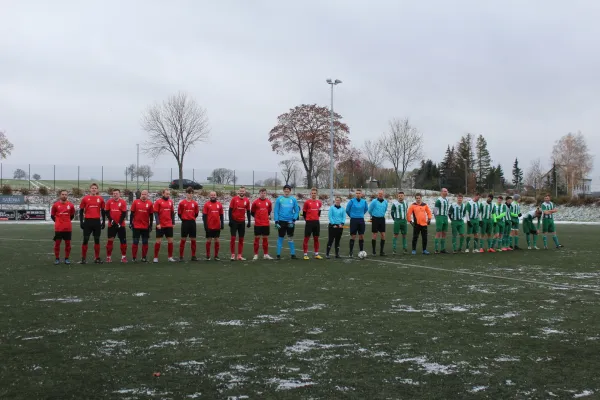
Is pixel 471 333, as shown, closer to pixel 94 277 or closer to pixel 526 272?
pixel 526 272

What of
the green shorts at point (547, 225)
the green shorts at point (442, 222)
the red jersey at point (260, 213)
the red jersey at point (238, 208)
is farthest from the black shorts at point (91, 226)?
the green shorts at point (547, 225)

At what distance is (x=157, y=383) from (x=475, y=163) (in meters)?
99.8

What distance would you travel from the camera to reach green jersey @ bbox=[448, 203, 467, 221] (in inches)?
655

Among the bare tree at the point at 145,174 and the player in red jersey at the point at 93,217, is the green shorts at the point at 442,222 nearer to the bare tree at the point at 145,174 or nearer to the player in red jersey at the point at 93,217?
the player in red jersey at the point at 93,217

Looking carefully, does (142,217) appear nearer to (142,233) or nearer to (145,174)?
(142,233)

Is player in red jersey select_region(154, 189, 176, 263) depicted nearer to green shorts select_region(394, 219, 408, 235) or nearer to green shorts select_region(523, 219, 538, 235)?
green shorts select_region(394, 219, 408, 235)

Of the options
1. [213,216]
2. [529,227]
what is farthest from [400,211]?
[213,216]

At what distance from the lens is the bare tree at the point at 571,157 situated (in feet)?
280

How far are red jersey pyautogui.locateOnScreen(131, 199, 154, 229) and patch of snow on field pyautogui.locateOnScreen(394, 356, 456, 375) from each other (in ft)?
33.4

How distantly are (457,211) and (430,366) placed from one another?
483 inches

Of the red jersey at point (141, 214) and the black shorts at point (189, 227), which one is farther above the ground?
the red jersey at point (141, 214)

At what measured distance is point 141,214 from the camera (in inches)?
551

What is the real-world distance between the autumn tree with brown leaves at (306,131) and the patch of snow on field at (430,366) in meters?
57.4

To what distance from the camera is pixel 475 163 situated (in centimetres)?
9838
